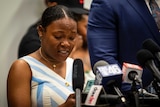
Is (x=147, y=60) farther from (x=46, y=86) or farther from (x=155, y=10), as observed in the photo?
(x=46, y=86)

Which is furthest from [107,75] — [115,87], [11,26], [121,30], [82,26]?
[82,26]

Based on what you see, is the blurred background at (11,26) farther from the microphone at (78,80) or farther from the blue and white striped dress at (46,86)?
the microphone at (78,80)

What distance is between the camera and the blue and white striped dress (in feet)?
5.18

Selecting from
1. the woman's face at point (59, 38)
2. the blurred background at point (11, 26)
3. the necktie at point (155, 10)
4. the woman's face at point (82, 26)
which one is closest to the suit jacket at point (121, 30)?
the necktie at point (155, 10)

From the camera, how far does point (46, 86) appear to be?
161 centimetres

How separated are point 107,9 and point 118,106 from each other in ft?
1.62

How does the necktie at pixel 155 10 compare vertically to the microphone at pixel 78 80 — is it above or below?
above

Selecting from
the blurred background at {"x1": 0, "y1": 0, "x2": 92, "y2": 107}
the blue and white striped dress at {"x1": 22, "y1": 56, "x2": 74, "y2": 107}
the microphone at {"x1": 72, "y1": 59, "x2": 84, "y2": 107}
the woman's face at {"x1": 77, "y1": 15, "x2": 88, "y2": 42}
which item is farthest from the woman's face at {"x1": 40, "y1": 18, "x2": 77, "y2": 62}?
the woman's face at {"x1": 77, "y1": 15, "x2": 88, "y2": 42}

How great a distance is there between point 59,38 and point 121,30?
290 mm

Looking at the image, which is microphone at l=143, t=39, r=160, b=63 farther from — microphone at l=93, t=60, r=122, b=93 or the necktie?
the necktie

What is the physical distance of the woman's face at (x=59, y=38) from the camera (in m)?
1.62

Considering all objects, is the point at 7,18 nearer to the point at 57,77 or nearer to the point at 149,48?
the point at 57,77

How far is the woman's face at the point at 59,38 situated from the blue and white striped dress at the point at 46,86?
0.24 ft

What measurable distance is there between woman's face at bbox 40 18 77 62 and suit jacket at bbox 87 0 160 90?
160mm
